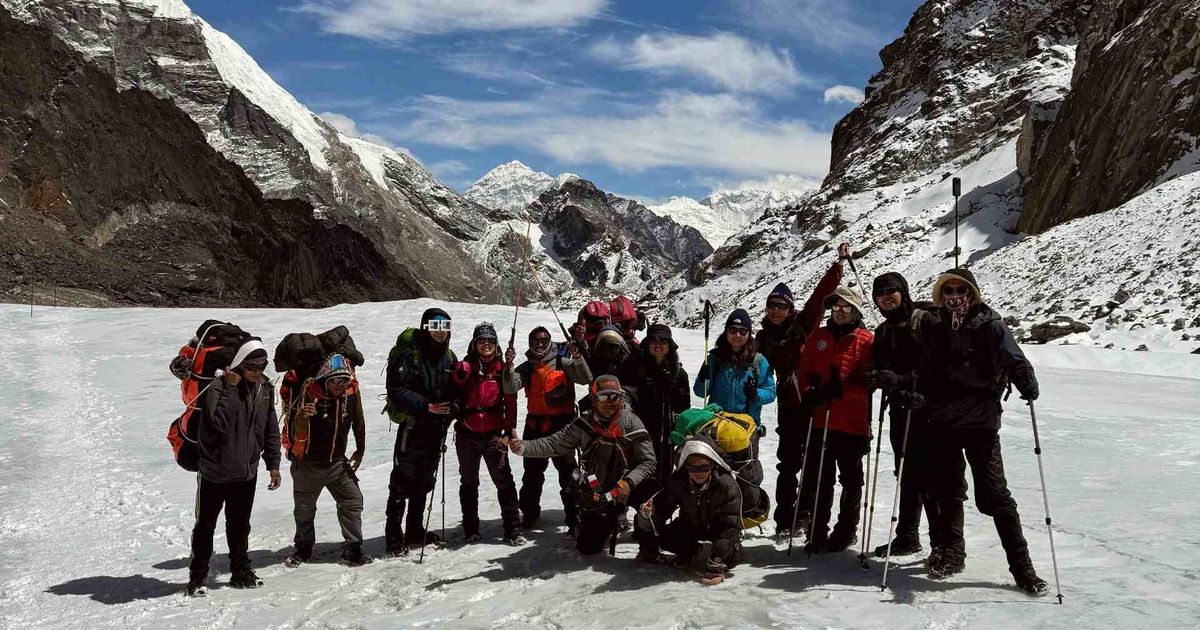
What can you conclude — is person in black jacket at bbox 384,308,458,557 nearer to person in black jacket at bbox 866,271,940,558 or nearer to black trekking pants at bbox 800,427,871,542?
black trekking pants at bbox 800,427,871,542

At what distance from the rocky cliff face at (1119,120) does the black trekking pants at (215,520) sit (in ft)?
179

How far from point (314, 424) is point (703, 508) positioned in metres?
3.66

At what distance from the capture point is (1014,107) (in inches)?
3780

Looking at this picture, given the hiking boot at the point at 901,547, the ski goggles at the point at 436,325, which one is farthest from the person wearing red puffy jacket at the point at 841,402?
the ski goggles at the point at 436,325

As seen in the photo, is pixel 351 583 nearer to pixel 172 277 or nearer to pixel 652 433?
pixel 652 433

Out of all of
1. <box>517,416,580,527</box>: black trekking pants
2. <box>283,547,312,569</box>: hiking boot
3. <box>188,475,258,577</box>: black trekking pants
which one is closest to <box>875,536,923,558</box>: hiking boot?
<box>517,416,580,527</box>: black trekking pants

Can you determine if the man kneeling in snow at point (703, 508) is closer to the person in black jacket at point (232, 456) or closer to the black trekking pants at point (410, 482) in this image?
the black trekking pants at point (410, 482)

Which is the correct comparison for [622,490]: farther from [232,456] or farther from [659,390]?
[232,456]

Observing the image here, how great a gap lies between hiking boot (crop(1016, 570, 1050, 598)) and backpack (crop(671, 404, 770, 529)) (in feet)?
6.73

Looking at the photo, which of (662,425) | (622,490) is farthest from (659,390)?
(622,490)

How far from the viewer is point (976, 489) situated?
634 cm

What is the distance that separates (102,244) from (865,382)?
503 ft

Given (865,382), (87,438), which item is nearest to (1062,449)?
(865,382)

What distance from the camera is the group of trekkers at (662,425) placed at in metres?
6.39
